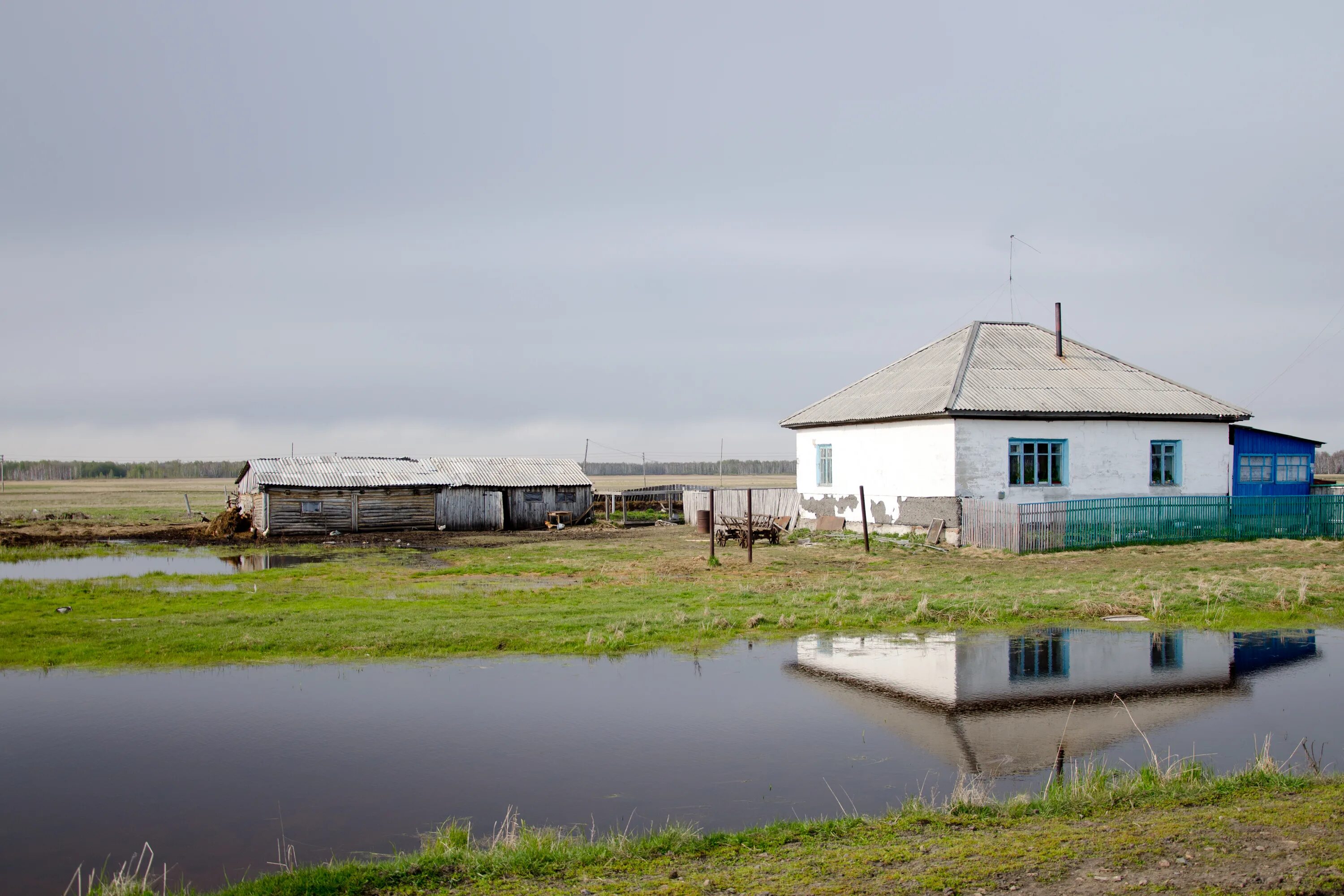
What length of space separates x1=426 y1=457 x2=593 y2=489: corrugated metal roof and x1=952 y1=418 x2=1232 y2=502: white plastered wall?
23720mm

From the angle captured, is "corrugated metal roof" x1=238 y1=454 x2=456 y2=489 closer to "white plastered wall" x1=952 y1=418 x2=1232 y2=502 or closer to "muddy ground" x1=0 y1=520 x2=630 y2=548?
"muddy ground" x1=0 y1=520 x2=630 y2=548

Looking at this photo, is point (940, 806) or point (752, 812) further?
point (752, 812)

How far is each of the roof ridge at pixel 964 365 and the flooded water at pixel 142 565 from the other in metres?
20.6

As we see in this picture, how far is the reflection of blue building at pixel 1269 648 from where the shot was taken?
42.5ft

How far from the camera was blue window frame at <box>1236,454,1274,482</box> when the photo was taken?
→ 35.0 metres

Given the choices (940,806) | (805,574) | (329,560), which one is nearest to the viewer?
(940,806)

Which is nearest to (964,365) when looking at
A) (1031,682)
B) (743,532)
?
(743,532)

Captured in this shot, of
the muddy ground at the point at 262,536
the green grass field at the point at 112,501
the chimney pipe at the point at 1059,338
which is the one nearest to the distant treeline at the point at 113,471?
the green grass field at the point at 112,501

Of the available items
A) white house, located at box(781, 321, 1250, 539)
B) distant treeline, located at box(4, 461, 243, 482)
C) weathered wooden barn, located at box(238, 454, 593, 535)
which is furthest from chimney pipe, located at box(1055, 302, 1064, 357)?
distant treeline, located at box(4, 461, 243, 482)

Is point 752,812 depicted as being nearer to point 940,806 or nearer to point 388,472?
point 940,806

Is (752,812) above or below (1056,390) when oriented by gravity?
below

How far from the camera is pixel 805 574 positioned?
2317 cm

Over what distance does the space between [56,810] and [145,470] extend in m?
200

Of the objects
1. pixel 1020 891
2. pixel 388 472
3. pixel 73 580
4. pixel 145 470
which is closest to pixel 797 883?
pixel 1020 891
